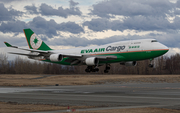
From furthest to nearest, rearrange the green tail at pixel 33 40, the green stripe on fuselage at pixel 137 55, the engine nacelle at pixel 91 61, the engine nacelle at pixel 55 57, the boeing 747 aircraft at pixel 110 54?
the green tail at pixel 33 40
the engine nacelle at pixel 55 57
the engine nacelle at pixel 91 61
the boeing 747 aircraft at pixel 110 54
the green stripe on fuselage at pixel 137 55

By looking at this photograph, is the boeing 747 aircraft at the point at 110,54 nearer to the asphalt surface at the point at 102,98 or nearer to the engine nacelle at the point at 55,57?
the engine nacelle at the point at 55,57

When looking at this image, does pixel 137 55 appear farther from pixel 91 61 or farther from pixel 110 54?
pixel 91 61

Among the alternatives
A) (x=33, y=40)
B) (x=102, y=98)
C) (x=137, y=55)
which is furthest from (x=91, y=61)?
(x=33, y=40)

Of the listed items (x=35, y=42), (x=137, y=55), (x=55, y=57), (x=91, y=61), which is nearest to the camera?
(x=137, y=55)

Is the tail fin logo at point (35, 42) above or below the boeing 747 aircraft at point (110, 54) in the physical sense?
above

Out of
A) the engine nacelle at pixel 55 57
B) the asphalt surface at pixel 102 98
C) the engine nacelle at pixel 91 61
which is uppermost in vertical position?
the engine nacelle at pixel 55 57

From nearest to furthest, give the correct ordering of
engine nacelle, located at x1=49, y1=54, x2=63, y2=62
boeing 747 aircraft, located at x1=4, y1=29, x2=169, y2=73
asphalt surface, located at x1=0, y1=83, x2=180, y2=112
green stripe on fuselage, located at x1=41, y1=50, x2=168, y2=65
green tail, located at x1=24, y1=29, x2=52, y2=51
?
asphalt surface, located at x1=0, y1=83, x2=180, y2=112 < green stripe on fuselage, located at x1=41, y1=50, x2=168, y2=65 < boeing 747 aircraft, located at x1=4, y1=29, x2=169, y2=73 < engine nacelle, located at x1=49, y1=54, x2=63, y2=62 < green tail, located at x1=24, y1=29, x2=52, y2=51

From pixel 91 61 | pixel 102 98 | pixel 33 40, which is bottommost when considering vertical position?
pixel 102 98

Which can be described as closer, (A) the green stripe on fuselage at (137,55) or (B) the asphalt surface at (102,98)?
(B) the asphalt surface at (102,98)

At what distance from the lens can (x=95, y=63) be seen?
2467 inches

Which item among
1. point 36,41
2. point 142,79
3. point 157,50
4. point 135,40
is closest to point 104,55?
point 135,40

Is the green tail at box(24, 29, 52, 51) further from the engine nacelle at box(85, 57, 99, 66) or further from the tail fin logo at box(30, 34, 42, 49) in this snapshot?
the engine nacelle at box(85, 57, 99, 66)

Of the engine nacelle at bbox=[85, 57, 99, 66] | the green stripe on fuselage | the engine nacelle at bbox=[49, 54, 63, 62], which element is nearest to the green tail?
the engine nacelle at bbox=[49, 54, 63, 62]

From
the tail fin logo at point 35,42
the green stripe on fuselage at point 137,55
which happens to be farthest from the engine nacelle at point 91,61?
the tail fin logo at point 35,42
